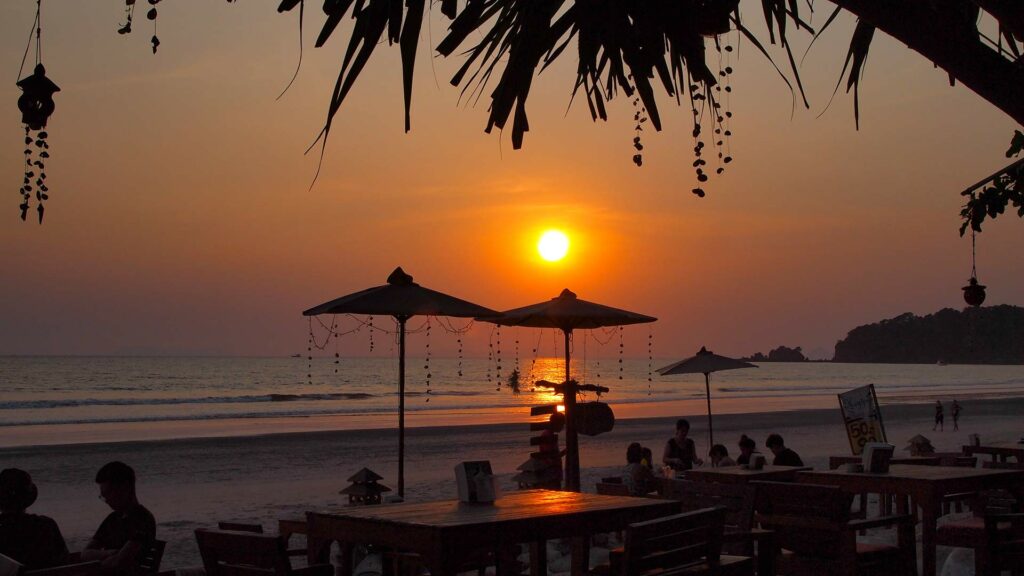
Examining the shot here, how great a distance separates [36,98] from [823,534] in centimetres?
397

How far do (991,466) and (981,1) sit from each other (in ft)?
21.3

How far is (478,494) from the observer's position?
4566mm

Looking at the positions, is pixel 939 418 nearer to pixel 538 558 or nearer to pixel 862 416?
pixel 862 416

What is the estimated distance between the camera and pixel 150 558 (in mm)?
4195

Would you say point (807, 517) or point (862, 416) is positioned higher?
point (862, 416)

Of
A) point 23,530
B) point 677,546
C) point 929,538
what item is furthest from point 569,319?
point 23,530

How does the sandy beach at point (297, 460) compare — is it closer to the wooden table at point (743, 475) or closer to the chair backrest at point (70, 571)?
the wooden table at point (743, 475)

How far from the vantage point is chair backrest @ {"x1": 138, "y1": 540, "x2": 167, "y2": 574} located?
4.14 m

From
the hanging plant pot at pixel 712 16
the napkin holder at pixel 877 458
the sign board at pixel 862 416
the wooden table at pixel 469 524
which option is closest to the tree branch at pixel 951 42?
the hanging plant pot at pixel 712 16

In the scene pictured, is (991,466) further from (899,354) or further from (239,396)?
(899,354)

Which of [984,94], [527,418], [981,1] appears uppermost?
[981,1]

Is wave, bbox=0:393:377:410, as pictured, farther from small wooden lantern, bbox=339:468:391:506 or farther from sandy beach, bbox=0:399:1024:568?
small wooden lantern, bbox=339:468:391:506

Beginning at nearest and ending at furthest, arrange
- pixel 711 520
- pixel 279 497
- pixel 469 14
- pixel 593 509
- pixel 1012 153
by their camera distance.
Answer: pixel 469 14 → pixel 711 520 → pixel 593 509 → pixel 1012 153 → pixel 279 497

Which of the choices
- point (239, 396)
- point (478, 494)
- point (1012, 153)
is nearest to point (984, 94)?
point (478, 494)
